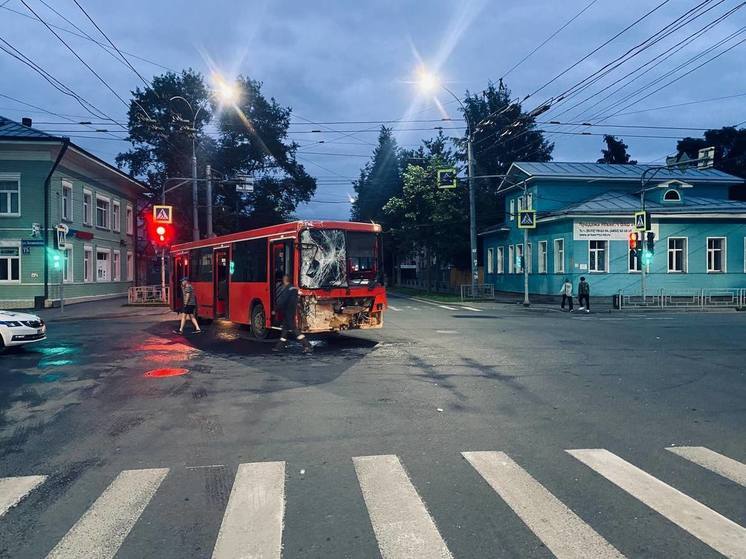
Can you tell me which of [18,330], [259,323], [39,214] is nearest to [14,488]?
[18,330]

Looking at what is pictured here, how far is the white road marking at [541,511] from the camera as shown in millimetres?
3916

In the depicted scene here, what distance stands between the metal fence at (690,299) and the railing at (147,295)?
22.4 meters

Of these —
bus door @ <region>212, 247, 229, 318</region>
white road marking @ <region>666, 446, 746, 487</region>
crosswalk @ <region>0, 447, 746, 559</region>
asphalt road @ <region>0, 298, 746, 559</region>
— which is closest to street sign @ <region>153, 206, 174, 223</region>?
bus door @ <region>212, 247, 229, 318</region>

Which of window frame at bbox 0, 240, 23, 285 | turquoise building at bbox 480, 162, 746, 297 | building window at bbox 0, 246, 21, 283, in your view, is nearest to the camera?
window frame at bbox 0, 240, 23, 285

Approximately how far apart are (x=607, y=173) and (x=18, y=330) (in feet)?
123

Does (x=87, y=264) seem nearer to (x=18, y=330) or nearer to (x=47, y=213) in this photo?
(x=47, y=213)

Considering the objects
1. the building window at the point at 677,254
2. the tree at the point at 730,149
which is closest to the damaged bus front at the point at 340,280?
the building window at the point at 677,254

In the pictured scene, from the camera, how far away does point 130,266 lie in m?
44.1

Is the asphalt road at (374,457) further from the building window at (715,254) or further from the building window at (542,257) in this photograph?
the building window at (715,254)

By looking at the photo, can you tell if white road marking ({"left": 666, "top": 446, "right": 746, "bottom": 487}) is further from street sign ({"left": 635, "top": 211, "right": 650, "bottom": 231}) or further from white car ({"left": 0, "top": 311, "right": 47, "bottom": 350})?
street sign ({"left": 635, "top": 211, "right": 650, "bottom": 231})

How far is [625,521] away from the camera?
438 cm

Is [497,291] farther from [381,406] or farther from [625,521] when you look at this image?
[625,521]

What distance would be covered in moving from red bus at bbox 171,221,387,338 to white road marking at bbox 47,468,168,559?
894cm

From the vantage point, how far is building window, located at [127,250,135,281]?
4353 cm
